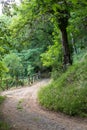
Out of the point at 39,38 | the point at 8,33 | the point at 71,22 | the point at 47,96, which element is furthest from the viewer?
the point at 39,38

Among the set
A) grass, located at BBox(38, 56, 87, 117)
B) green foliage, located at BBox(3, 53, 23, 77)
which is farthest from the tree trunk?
green foliage, located at BBox(3, 53, 23, 77)

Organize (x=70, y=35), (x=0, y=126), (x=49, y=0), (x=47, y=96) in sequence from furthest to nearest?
(x=70, y=35) < (x=47, y=96) < (x=0, y=126) < (x=49, y=0)

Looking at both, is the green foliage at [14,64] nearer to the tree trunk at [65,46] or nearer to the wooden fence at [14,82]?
the wooden fence at [14,82]

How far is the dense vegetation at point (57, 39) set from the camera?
8734 millimetres

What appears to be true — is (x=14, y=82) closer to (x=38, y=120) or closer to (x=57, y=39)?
(x=57, y=39)

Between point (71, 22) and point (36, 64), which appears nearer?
point (71, 22)

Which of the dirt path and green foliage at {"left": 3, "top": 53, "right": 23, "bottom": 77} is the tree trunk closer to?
the dirt path

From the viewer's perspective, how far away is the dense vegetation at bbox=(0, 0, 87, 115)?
8.73m

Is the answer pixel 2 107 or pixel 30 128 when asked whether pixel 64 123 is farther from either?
pixel 2 107

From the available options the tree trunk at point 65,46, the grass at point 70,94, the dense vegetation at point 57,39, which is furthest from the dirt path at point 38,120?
the tree trunk at point 65,46

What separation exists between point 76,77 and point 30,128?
568 cm

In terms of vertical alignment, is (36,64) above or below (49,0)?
below

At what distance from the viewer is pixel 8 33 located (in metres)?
12.0

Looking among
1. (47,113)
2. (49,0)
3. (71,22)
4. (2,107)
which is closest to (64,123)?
(47,113)
